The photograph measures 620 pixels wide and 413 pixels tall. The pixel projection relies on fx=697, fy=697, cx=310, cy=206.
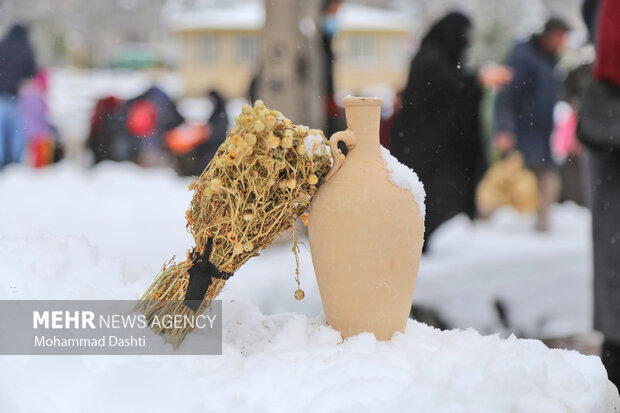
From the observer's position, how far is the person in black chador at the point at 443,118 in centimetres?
378

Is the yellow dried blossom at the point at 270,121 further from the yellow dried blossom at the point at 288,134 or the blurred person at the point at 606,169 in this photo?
the blurred person at the point at 606,169

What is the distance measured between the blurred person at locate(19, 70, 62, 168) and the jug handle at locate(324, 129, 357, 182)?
19.0ft

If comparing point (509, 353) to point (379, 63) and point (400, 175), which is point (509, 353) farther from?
point (379, 63)

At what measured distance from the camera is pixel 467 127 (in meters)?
4.14

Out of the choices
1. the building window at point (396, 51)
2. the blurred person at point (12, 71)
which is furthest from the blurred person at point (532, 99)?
the building window at point (396, 51)

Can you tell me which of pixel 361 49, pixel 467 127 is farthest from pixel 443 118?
pixel 361 49

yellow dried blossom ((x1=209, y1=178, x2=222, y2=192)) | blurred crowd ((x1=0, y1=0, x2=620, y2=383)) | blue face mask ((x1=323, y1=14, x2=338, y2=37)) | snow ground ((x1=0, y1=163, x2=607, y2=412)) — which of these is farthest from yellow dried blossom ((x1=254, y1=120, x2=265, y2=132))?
blue face mask ((x1=323, y1=14, x2=338, y2=37))

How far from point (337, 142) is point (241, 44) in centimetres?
1917

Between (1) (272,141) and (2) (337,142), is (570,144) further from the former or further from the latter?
(1) (272,141)

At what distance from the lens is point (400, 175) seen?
1.90 m

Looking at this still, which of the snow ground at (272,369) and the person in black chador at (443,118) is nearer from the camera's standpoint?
the snow ground at (272,369)

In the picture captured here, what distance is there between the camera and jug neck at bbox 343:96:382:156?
1932mm

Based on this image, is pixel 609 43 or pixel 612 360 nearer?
pixel 609 43

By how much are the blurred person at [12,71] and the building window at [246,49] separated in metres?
14.0
